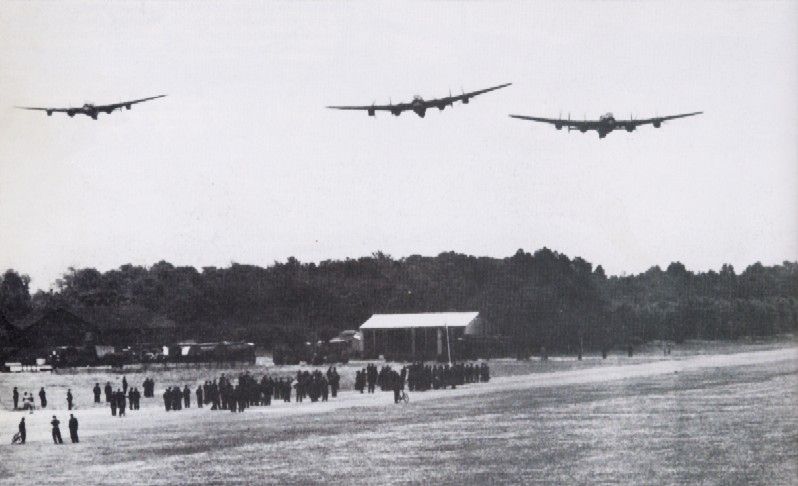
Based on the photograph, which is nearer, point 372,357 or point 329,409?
point 329,409

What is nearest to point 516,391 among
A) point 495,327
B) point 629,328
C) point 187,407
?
point 187,407

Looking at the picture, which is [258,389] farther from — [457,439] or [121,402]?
[457,439]

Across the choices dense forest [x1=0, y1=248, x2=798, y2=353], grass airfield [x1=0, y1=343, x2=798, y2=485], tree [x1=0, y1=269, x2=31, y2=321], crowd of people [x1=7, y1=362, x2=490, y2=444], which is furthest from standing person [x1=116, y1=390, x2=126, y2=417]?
tree [x1=0, y1=269, x2=31, y2=321]

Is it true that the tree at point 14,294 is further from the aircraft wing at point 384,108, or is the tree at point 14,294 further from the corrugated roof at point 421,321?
the aircraft wing at point 384,108

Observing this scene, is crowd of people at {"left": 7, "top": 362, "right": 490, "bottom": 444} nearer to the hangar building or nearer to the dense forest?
the hangar building

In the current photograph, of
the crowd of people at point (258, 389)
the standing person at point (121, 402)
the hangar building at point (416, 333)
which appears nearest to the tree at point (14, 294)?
the hangar building at point (416, 333)

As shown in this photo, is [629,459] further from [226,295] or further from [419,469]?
[226,295]
